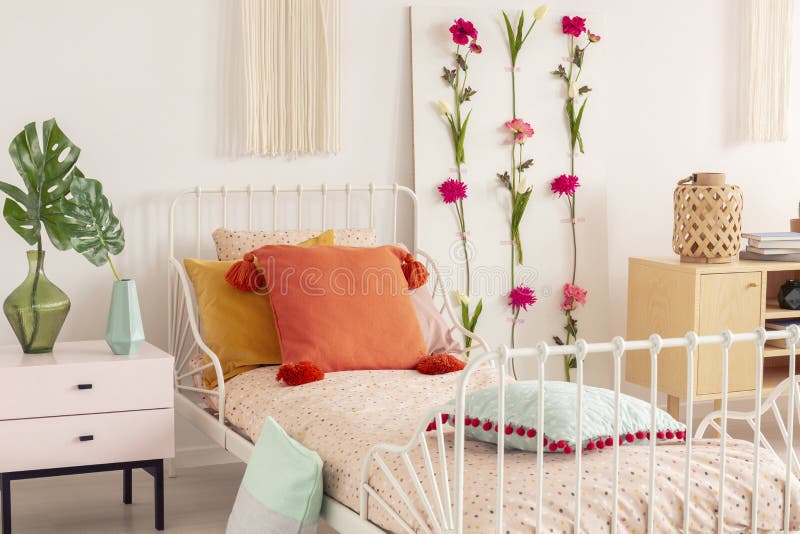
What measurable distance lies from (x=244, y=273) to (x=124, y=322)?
1.27ft

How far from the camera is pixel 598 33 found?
411 centimetres

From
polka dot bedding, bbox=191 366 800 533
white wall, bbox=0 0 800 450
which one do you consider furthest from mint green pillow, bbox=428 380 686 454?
white wall, bbox=0 0 800 450

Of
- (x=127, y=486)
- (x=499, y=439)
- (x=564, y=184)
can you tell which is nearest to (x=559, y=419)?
(x=499, y=439)

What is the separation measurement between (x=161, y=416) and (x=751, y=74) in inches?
113

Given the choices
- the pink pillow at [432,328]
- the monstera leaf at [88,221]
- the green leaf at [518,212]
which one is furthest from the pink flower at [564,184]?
the monstera leaf at [88,221]

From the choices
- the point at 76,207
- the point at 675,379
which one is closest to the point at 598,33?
the point at 675,379

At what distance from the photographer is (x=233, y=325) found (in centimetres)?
319

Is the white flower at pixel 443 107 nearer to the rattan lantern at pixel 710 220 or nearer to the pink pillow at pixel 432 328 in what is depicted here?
the pink pillow at pixel 432 328

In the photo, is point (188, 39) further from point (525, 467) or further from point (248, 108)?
point (525, 467)

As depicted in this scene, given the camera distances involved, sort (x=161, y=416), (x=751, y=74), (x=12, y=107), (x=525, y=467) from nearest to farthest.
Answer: (x=525, y=467)
(x=161, y=416)
(x=12, y=107)
(x=751, y=74)

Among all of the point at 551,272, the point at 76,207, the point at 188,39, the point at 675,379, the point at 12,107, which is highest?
the point at 188,39

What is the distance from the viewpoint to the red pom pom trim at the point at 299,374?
2.89 metres

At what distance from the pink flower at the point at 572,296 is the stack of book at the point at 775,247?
0.66 metres

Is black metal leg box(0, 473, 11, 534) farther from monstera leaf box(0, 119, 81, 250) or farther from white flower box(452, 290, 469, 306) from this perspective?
white flower box(452, 290, 469, 306)
